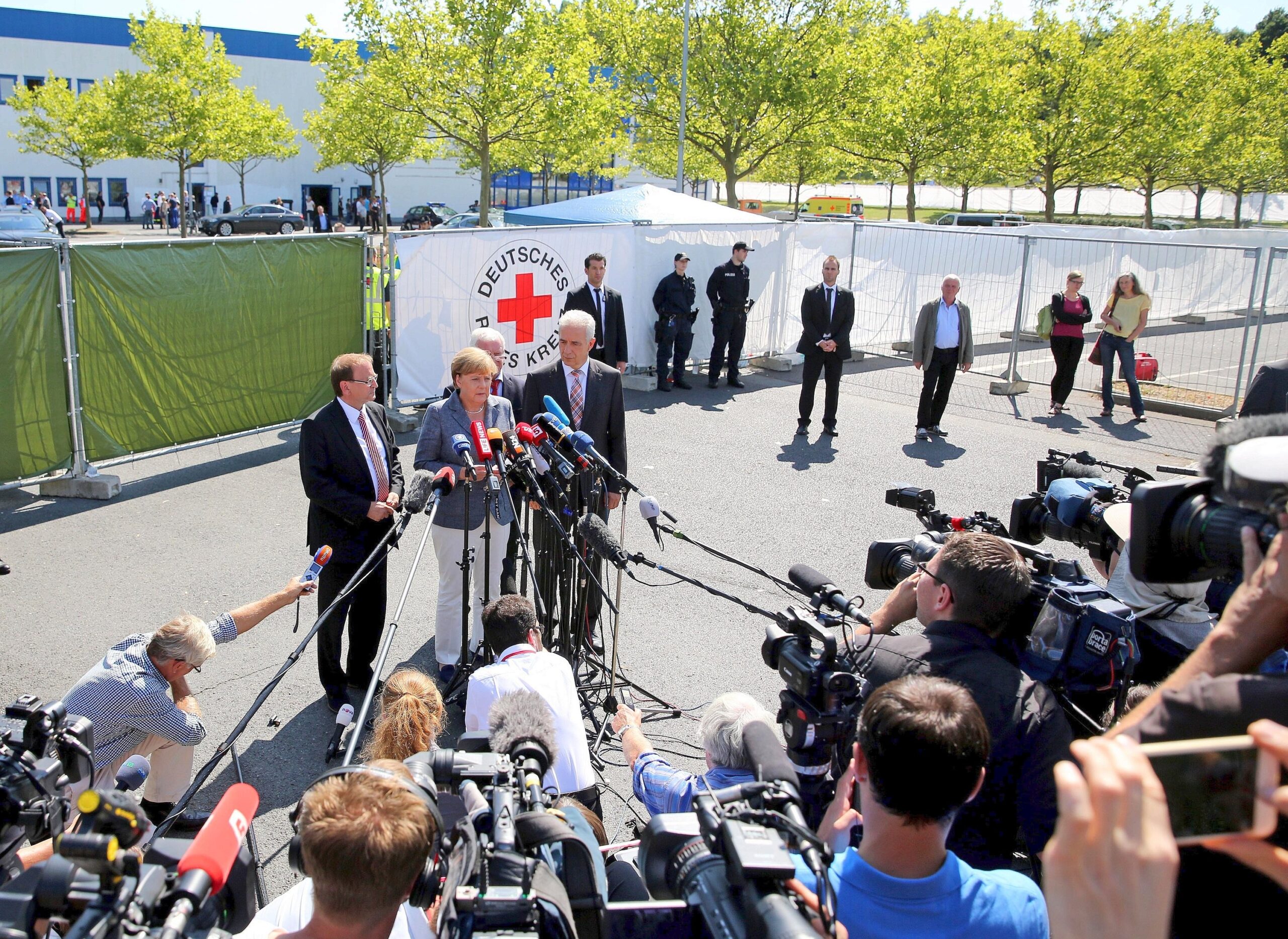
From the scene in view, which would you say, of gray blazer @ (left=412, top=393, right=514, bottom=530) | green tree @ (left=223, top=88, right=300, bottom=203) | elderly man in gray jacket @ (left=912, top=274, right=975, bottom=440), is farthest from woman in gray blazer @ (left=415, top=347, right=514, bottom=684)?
green tree @ (left=223, top=88, right=300, bottom=203)

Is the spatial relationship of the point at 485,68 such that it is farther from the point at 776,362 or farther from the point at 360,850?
the point at 360,850

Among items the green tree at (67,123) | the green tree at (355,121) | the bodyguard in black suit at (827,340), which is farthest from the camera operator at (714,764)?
the green tree at (67,123)

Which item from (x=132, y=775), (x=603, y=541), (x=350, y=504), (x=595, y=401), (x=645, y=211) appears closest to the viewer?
(x=132, y=775)

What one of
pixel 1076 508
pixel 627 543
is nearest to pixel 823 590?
pixel 1076 508

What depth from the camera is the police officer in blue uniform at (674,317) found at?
11.9 meters

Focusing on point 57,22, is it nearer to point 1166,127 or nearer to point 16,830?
point 1166,127

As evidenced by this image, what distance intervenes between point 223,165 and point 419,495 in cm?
4816

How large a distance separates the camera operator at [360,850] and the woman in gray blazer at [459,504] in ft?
9.90

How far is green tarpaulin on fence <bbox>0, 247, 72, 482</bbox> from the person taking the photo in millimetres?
6941

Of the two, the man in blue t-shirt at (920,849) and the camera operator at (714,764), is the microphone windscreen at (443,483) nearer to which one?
the camera operator at (714,764)

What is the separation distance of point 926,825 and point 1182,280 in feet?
61.4

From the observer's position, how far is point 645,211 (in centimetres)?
1296

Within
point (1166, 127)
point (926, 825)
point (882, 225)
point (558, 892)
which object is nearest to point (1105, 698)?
point (926, 825)

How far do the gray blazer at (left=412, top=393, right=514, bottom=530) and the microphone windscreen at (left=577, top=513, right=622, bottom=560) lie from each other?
1368 millimetres
